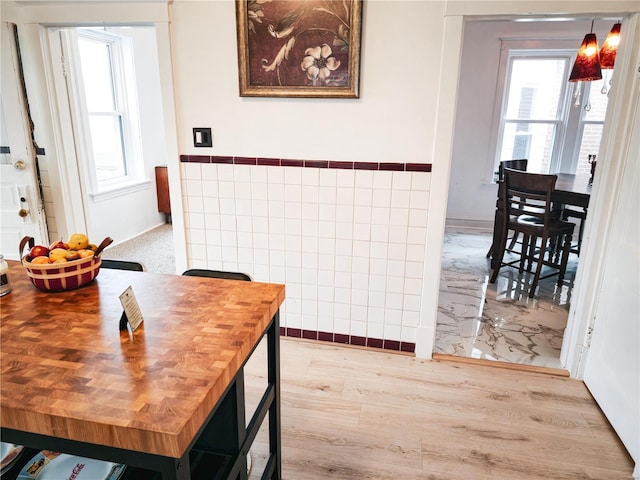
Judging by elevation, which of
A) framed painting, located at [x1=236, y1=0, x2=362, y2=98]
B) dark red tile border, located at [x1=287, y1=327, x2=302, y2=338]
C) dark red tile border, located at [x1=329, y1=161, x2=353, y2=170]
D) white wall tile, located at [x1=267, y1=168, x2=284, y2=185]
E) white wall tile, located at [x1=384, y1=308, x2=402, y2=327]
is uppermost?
framed painting, located at [x1=236, y1=0, x2=362, y2=98]

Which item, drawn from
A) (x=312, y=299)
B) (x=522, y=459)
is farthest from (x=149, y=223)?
(x=522, y=459)

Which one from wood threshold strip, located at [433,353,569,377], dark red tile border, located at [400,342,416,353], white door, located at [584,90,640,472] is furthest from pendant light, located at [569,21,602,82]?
dark red tile border, located at [400,342,416,353]

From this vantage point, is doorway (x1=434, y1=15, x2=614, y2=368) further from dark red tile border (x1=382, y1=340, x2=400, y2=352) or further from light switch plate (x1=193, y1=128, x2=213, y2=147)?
light switch plate (x1=193, y1=128, x2=213, y2=147)

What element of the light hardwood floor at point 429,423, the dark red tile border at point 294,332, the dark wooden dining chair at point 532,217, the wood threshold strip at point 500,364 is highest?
the dark wooden dining chair at point 532,217

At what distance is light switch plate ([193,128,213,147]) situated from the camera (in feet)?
8.29

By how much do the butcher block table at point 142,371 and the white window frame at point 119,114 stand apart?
3.09 metres

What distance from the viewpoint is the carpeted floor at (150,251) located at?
13.3ft

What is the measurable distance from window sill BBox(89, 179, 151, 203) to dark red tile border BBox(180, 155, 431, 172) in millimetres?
2262

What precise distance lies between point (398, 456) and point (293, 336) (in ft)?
3.67

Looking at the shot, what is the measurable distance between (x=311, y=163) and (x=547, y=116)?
13.6ft

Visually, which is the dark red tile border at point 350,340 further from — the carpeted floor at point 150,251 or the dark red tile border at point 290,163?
the carpeted floor at point 150,251

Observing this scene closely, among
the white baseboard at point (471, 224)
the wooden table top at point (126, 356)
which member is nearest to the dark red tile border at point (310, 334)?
the wooden table top at point (126, 356)

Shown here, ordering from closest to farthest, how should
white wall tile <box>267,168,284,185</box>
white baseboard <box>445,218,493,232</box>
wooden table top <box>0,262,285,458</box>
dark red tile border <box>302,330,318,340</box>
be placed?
1. wooden table top <box>0,262,285,458</box>
2. white wall tile <box>267,168,284,185</box>
3. dark red tile border <box>302,330,318,340</box>
4. white baseboard <box>445,218,493,232</box>

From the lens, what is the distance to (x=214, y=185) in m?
2.62
